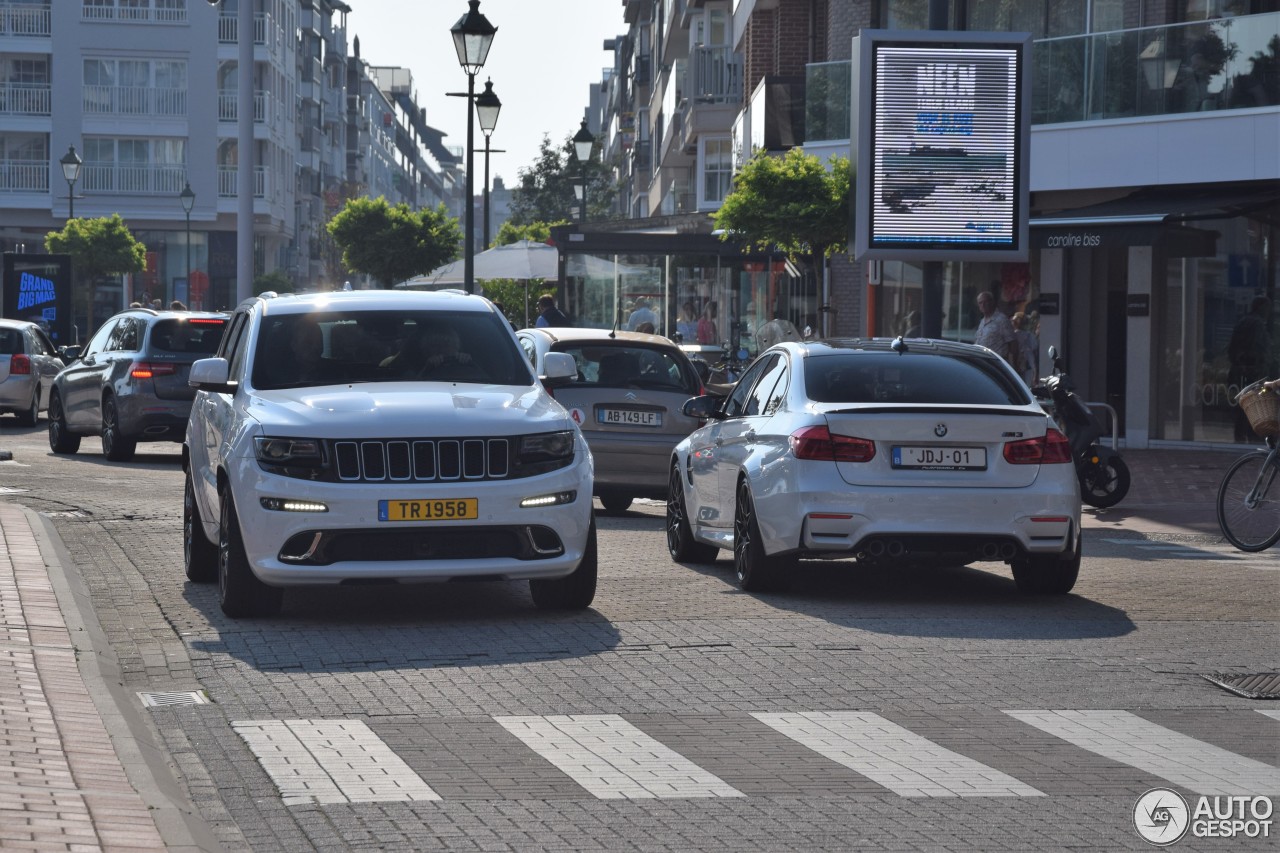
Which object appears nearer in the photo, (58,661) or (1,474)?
(58,661)

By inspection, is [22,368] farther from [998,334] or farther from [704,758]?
[704,758]

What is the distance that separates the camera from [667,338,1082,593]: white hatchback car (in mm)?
11023

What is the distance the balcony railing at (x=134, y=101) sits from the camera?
79.1 m

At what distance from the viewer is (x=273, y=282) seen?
276 ft

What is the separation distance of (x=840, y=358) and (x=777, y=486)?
3.40ft

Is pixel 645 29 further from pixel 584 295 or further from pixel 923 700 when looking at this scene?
pixel 923 700

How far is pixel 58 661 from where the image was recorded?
852cm

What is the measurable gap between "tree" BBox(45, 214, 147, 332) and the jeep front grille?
61015mm

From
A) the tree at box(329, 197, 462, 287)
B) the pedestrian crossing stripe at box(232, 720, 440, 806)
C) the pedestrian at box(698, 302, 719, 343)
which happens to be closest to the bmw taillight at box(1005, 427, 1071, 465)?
the pedestrian crossing stripe at box(232, 720, 440, 806)

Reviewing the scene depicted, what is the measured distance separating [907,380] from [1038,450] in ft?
2.95

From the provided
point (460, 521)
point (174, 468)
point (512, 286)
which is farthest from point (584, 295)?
point (460, 521)

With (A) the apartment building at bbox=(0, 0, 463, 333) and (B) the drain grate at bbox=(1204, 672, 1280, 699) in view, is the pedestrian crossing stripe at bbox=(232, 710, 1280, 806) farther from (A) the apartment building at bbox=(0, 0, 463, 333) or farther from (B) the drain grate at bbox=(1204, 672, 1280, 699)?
(A) the apartment building at bbox=(0, 0, 463, 333)

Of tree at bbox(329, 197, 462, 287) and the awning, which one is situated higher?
tree at bbox(329, 197, 462, 287)

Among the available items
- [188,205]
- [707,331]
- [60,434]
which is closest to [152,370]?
[60,434]
